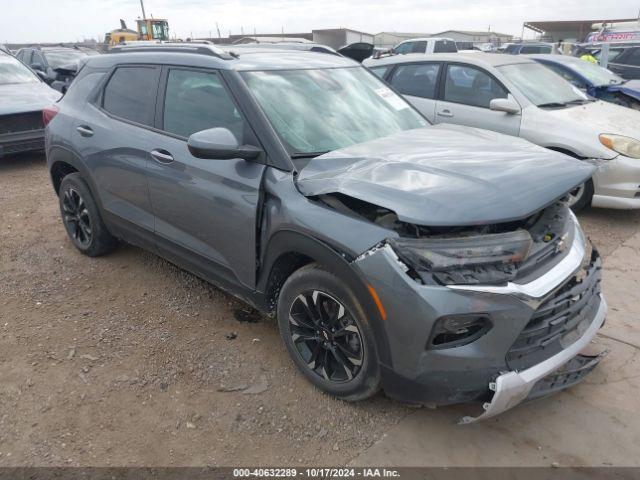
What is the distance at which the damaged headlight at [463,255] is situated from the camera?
2176mm

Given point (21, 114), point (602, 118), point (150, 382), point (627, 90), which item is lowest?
point (150, 382)

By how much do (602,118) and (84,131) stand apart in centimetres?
540

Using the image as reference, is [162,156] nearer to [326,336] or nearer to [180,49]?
[180,49]

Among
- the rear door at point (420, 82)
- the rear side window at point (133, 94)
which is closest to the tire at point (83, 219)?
the rear side window at point (133, 94)

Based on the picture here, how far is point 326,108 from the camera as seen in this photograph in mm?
3223

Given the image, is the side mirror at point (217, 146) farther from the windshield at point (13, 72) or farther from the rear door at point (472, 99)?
the windshield at point (13, 72)

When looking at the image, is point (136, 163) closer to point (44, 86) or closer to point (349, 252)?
point (349, 252)

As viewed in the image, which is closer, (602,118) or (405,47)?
(602,118)

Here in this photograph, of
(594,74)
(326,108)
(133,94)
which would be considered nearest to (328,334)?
(326,108)

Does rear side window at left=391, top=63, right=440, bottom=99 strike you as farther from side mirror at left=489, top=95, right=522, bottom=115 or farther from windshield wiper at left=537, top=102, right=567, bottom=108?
windshield wiper at left=537, top=102, right=567, bottom=108

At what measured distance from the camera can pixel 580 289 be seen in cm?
247

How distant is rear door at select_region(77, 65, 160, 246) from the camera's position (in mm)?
3604

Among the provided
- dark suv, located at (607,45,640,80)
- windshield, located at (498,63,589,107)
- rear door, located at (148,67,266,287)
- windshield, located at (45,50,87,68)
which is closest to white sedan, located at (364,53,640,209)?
windshield, located at (498,63,589,107)

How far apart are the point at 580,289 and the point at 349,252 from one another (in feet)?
3.81
